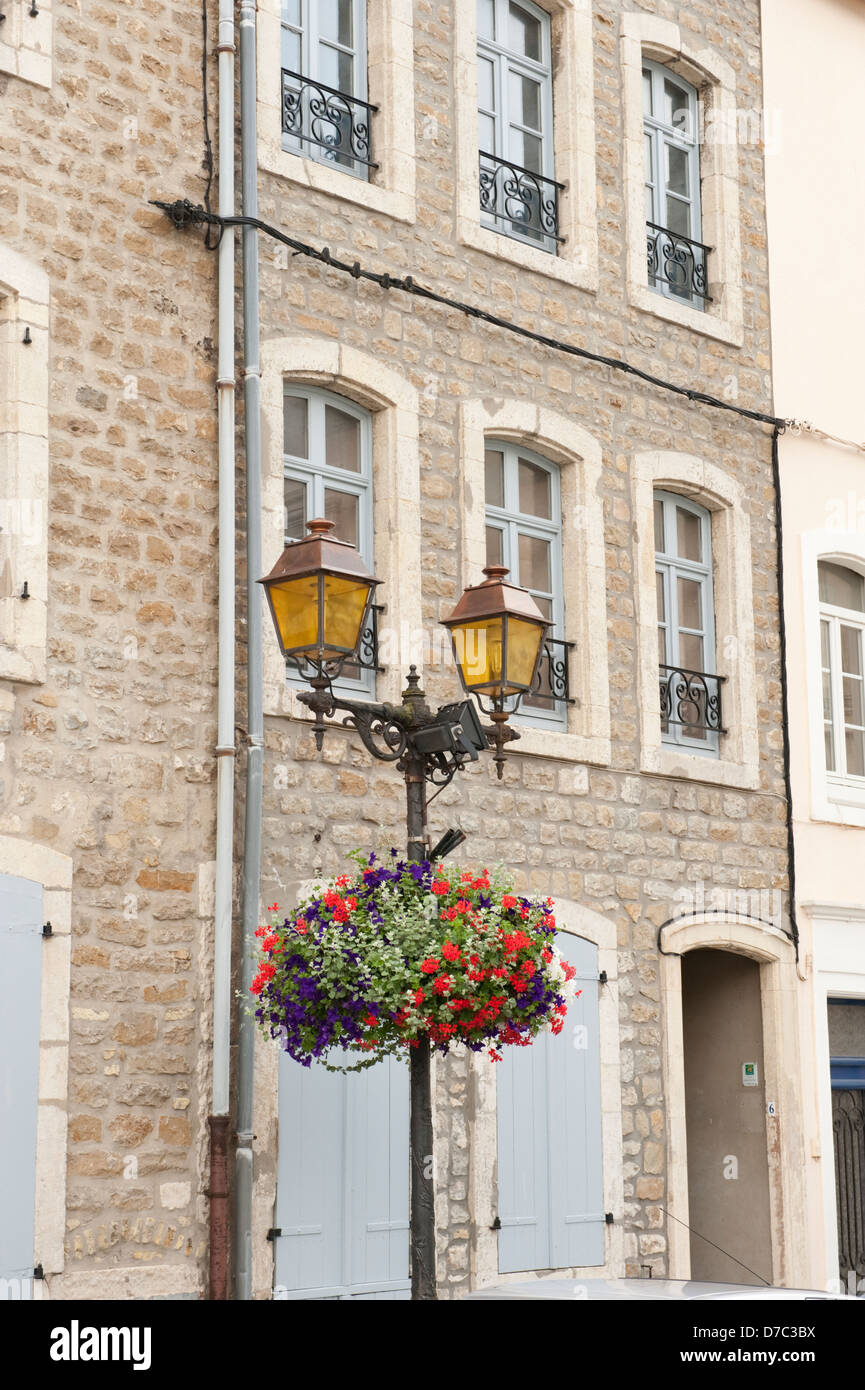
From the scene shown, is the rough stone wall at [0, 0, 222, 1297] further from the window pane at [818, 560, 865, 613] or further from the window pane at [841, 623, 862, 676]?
the window pane at [841, 623, 862, 676]

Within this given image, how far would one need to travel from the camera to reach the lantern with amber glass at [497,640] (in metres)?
7.15

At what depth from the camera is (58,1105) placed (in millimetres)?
7984

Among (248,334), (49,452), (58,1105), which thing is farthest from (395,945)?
(248,334)

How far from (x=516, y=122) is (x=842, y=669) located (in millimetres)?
4441

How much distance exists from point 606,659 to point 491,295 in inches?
87.6

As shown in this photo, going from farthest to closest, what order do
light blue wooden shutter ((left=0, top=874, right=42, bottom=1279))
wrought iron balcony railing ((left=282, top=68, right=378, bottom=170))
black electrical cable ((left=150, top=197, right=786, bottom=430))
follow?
wrought iron balcony railing ((left=282, top=68, right=378, bottom=170))
black electrical cable ((left=150, top=197, right=786, bottom=430))
light blue wooden shutter ((left=0, top=874, right=42, bottom=1279))

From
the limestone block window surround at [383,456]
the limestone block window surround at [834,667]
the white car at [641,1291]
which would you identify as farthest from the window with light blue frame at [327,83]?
the white car at [641,1291]

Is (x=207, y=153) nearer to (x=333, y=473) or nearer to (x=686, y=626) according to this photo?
(x=333, y=473)

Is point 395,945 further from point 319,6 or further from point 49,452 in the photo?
point 319,6

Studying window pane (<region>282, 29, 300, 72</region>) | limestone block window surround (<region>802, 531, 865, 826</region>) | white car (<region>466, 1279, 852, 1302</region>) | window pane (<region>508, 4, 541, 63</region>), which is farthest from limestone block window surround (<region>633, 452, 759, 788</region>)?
white car (<region>466, 1279, 852, 1302</region>)

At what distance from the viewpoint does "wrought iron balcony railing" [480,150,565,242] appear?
11.2 m

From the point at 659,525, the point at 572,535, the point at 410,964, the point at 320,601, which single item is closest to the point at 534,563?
the point at 572,535

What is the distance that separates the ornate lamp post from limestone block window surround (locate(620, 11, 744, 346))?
521 centimetres

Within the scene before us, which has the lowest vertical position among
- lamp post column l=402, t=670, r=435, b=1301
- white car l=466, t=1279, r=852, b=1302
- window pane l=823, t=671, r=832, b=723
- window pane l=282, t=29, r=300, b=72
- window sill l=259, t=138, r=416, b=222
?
white car l=466, t=1279, r=852, b=1302
